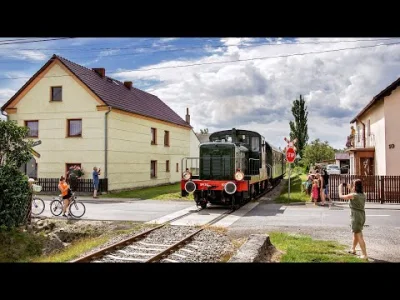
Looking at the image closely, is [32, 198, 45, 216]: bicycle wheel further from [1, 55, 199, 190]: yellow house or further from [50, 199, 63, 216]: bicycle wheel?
[1, 55, 199, 190]: yellow house

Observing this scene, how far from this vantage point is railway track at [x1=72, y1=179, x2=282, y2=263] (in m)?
6.88

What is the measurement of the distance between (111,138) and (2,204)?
9.75 meters

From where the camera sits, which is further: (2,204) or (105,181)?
(105,181)

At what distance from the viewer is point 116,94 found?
70.9 feet

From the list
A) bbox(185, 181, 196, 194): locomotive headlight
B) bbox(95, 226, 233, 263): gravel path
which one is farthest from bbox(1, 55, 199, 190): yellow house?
bbox(95, 226, 233, 263): gravel path

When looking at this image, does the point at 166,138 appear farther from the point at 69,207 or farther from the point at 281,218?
the point at 281,218

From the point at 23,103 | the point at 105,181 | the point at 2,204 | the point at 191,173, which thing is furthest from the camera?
the point at 23,103

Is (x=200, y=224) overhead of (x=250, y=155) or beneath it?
beneath

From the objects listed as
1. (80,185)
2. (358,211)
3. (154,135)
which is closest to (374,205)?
(358,211)

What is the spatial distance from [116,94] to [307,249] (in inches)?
653
